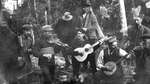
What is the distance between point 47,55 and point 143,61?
244 centimetres


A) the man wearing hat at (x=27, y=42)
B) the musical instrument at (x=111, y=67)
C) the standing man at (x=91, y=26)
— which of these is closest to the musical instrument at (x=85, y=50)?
the standing man at (x=91, y=26)

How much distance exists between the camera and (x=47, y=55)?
10109 millimetres

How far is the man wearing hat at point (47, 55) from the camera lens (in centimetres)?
1009

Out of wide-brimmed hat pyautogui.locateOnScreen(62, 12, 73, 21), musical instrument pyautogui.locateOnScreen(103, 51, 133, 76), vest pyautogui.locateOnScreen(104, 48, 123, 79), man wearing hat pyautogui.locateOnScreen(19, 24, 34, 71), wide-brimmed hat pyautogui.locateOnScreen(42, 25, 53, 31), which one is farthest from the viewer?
wide-brimmed hat pyautogui.locateOnScreen(62, 12, 73, 21)

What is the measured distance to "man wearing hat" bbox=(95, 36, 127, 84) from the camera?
992cm

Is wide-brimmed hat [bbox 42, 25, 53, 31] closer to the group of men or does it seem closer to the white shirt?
the group of men

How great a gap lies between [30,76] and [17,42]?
949 millimetres

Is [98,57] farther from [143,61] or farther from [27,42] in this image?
[27,42]

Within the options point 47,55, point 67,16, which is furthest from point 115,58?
point 67,16

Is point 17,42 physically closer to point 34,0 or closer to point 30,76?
point 30,76

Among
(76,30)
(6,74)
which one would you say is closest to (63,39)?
(76,30)

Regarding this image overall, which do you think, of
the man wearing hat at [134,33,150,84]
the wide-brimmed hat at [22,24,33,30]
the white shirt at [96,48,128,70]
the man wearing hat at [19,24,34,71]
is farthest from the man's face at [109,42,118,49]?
the wide-brimmed hat at [22,24,33,30]

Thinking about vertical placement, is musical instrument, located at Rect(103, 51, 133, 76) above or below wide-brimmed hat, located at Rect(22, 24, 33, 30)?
below

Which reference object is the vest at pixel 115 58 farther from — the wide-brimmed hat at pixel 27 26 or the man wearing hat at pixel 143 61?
the wide-brimmed hat at pixel 27 26
